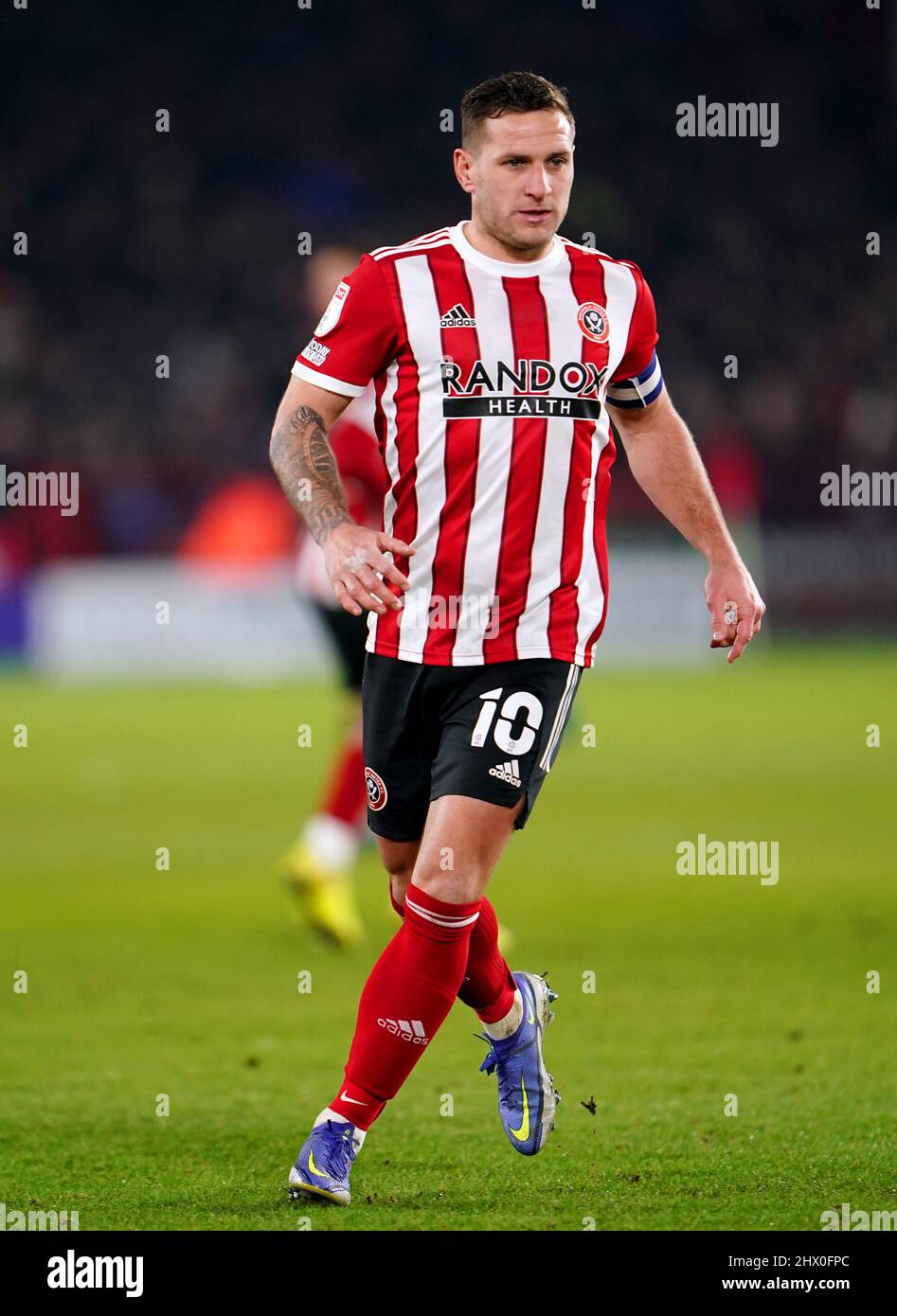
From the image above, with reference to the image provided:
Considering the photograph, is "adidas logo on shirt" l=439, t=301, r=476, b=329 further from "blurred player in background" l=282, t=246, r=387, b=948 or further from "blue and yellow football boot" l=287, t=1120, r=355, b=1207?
"blurred player in background" l=282, t=246, r=387, b=948

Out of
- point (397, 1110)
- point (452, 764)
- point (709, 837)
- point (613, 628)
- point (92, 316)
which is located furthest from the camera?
point (92, 316)

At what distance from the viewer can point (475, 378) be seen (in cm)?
380

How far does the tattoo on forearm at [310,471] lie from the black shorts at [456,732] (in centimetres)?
37

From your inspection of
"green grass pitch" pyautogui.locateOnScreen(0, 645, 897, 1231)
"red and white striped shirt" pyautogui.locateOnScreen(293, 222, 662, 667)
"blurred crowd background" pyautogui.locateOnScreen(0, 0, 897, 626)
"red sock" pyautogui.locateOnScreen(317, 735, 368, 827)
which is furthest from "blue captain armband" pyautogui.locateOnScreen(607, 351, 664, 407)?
"blurred crowd background" pyautogui.locateOnScreen(0, 0, 897, 626)

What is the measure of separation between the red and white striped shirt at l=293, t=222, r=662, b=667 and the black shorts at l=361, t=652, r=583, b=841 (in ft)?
0.15

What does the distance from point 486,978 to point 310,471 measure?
1166mm

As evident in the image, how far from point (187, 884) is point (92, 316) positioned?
16383 millimetres

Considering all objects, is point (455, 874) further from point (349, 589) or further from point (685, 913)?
point (685, 913)

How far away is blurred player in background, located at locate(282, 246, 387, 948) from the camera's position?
21.7 ft

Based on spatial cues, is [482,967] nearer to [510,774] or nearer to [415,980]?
[415,980]

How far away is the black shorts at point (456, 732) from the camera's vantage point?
3.70m

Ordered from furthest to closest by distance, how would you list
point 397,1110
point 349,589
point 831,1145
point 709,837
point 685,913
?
1. point 709,837
2. point 685,913
3. point 397,1110
4. point 831,1145
5. point 349,589

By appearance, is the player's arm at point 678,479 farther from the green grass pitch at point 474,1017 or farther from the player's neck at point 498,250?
the green grass pitch at point 474,1017

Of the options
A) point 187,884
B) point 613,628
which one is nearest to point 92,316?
point 613,628
